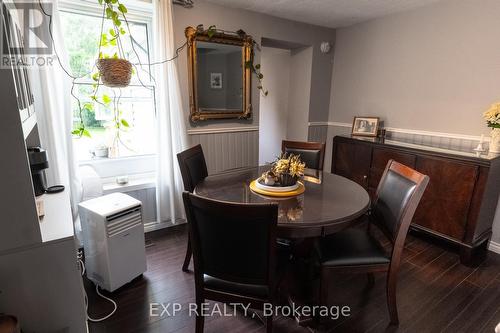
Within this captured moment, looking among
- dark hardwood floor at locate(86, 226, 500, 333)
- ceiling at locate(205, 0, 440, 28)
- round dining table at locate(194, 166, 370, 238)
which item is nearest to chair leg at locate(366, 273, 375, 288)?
dark hardwood floor at locate(86, 226, 500, 333)

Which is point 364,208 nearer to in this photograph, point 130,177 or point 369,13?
point 130,177

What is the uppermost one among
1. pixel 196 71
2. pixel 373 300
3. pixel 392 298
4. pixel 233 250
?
pixel 196 71

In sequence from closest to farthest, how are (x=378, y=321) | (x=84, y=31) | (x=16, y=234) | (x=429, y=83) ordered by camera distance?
(x=16, y=234)
(x=378, y=321)
(x=84, y=31)
(x=429, y=83)

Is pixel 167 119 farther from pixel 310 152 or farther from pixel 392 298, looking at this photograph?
pixel 392 298

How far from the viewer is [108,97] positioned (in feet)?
8.20

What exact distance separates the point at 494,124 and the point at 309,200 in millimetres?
Result: 1871

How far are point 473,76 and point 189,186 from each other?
2764 millimetres

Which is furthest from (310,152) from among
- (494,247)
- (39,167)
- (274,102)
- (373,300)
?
(39,167)

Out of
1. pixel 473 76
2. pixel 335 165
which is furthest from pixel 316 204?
pixel 473 76

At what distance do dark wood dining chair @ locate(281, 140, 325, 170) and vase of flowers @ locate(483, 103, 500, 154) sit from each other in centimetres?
136

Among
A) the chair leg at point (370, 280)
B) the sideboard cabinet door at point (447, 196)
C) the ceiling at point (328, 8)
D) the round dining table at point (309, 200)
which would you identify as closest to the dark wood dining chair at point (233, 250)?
the round dining table at point (309, 200)

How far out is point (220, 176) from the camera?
2.18 meters

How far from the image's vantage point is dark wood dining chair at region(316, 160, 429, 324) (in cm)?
152

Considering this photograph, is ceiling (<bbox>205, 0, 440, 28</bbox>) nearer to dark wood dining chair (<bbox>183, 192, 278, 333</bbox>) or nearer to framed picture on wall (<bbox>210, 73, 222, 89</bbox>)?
framed picture on wall (<bbox>210, 73, 222, 89</bbox>)
